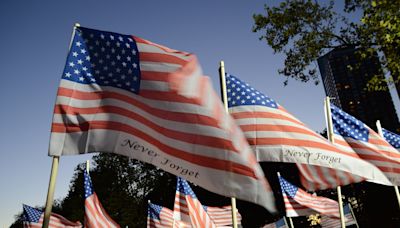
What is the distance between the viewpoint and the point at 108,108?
460cm

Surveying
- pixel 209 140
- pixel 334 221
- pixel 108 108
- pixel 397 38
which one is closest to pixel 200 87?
pixel 209 140

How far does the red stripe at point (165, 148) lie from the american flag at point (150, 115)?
0.04ft

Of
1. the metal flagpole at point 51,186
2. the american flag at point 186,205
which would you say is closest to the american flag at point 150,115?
the metal flagpole at point 51,186

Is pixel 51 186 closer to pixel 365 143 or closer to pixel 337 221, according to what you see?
pixel 365 143

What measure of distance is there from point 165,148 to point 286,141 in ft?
8.73

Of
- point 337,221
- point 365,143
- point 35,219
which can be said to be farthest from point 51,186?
point 337,221

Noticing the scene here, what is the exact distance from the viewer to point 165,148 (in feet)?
14.0

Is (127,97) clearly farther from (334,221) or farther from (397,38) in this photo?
(334,221)

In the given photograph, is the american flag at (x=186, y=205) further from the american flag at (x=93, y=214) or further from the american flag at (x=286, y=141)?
the american flag at (x=286, y=141)

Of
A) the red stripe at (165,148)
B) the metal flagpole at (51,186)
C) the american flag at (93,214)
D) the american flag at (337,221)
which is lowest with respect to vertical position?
the american flag at (337,221)

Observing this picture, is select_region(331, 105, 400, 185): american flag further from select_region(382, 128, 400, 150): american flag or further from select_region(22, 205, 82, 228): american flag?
select_region(22, 205, 82, 228): american flag

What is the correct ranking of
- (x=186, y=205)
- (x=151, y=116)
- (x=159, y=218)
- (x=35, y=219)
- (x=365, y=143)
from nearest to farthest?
(x=151, y=116) → (x=365, y=143) → (x=186, y=205) → (x=35, y=219) → (x=159, y=218)

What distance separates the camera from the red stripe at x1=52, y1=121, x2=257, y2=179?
3908 millimetres

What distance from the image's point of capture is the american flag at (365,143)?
25.9 feet
